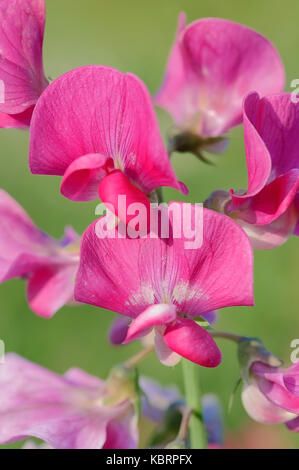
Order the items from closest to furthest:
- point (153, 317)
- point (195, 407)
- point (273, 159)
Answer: point (153, 317) → point (273, 159) → point (195, 407)

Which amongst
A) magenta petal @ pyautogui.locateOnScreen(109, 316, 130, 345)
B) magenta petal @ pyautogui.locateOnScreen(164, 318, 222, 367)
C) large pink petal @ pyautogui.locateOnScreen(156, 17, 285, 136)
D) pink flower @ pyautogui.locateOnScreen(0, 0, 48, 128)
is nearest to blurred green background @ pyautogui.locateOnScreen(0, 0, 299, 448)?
magenta petal @ pyautogui.locateOnScreen(109, 316, 130, 345)

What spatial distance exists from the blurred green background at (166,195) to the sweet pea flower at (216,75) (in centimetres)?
93

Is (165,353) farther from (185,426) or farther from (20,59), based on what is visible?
(20,59)

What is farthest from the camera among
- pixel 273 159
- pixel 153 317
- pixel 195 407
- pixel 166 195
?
pixel 166 195

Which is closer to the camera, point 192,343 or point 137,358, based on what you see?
point 192,343

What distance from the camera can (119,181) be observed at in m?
0.79

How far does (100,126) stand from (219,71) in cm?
30

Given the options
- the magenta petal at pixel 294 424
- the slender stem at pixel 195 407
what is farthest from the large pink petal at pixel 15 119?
the magenta petal at pixel 294 424

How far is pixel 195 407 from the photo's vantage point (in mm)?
979

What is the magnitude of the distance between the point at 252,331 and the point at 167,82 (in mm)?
1265

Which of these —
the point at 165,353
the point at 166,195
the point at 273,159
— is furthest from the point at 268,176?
the point at 166,195

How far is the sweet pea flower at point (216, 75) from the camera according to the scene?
1.00m

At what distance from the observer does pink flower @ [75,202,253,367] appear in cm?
77

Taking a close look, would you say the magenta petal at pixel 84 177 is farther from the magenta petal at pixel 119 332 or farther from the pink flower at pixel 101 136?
the magenta petal at pixel 119 332
